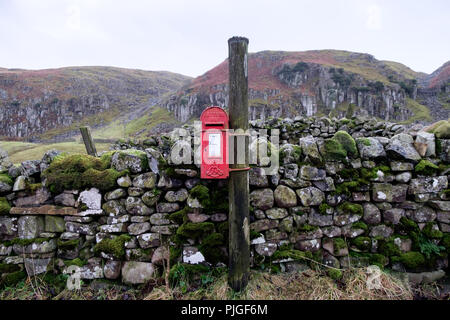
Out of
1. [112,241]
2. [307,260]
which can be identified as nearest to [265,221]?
[307,260]

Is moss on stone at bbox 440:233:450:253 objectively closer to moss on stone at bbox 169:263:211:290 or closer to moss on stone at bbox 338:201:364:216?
moss on stone at bbox 338:201:364:216

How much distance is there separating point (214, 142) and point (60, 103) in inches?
2508

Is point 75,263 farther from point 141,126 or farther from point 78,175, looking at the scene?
point 141,126

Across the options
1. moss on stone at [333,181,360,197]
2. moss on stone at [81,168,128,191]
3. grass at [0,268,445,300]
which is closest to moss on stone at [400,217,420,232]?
grass at [0,268,445,300]

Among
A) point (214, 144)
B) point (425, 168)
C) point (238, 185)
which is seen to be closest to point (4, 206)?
point (214, 144)

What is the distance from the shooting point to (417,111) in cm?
3045

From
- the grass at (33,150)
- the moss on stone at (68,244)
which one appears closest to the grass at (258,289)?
the moss on stone at (68,244)

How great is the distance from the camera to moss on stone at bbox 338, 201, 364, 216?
3.17 metres

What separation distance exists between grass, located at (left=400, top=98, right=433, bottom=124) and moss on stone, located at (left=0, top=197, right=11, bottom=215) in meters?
34.4

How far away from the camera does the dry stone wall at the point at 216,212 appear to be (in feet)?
9.98

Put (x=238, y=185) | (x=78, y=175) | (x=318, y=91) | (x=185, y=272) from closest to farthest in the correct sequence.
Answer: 1. (x=238, y=185)
2. (x=185, y=272)
3. (x=78, y=175)
4. (x=318, y=91)

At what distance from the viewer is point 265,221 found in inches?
121
